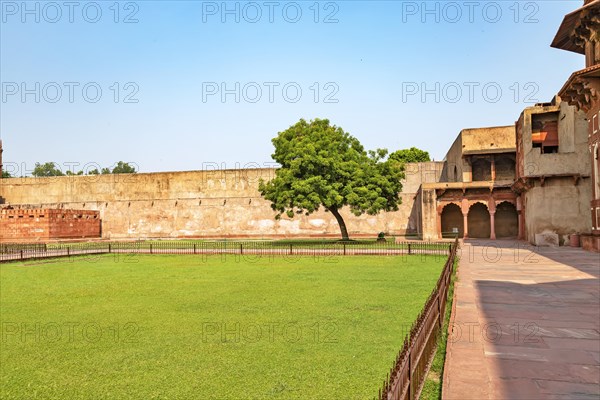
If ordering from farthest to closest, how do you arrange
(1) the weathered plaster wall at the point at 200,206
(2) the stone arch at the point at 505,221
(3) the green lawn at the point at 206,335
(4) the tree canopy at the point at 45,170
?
1. (4) the tree canopy at the point at 45,170
2. (1) the weathered plaster wall at the point at 200,206
3. (2) the stone arch at the point at 505,221
4. (3) the green lawn at the point at 206,335

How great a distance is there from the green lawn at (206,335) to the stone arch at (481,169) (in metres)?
23.3

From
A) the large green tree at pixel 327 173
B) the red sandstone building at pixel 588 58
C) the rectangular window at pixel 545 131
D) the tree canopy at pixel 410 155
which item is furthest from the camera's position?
the tree canopy at pixel 410 155

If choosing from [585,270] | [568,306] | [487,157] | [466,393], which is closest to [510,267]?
[585,270]

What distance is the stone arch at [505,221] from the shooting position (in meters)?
29.5

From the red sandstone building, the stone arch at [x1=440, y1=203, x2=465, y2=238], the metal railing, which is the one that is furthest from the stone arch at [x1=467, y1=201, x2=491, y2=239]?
the metal railing

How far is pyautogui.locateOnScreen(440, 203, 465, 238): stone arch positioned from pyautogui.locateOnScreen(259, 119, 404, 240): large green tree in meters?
7.72

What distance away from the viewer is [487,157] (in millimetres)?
31328

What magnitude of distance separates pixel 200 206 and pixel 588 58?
89.0 ft

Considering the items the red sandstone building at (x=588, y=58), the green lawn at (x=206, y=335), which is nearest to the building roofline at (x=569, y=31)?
the red sandstone building at (x=588, y=58)

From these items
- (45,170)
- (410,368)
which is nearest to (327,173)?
(410,368)

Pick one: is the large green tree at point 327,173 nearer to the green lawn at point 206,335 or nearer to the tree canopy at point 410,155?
the green lawn at point 206,335

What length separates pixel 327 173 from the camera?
906 inches

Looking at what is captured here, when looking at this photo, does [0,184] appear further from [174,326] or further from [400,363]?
[400,363]

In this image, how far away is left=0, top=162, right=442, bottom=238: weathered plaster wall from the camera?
33.3 meters
